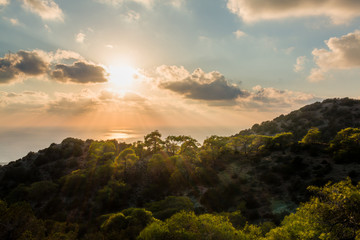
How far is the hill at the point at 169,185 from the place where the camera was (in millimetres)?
28719

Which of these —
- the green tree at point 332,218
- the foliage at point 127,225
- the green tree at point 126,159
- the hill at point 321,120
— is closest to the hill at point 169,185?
the foliage at point 127,225

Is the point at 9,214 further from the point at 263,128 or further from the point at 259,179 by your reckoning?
the point at 263,128

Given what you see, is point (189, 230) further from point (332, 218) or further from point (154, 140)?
point (154, 140)

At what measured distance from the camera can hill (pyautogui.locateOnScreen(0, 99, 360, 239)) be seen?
28719mm

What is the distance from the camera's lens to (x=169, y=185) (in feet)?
189

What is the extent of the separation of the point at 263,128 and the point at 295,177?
313 feet

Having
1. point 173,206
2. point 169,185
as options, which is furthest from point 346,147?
point 173,206

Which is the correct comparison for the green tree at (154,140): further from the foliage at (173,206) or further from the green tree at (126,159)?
the foliage at (173,206)

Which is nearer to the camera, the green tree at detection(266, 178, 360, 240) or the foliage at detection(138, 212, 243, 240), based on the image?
the green tree at detection(266, 178, 360, 240)

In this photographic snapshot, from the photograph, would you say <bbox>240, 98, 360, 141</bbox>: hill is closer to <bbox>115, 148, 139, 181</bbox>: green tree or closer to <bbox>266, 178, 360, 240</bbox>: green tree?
<bbox>115, 148, 139, 181</bbox>: green tree

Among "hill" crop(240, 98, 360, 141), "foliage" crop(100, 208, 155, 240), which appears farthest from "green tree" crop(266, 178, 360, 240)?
"hill" crop(240, 98, 360, 141)

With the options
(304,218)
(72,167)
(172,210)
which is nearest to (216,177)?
(172,210)

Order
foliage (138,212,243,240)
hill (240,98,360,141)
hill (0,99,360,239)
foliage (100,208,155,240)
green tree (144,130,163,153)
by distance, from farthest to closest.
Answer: hill (240,98,360,141) < green tree (144,130,163,153) < hill (0,99,360,239) < foliage (100,208,155,240) < foliage (138,212,243,240)

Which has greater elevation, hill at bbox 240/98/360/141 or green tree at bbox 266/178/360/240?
hill at bbox 240/98/360/141
